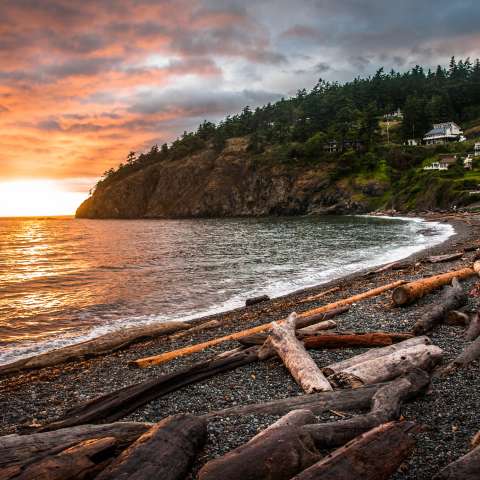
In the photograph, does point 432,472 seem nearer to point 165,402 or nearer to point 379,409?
point 379,409

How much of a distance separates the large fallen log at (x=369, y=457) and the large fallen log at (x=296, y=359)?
8.63ft

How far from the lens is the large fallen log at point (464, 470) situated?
174 inches

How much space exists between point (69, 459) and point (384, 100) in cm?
19478

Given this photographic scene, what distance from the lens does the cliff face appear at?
135m

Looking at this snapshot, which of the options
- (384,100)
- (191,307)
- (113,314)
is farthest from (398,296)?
(384,100)

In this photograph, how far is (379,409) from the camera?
21.1 feet

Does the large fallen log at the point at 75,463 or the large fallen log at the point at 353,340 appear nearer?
the large fallen log at the point at 75,463

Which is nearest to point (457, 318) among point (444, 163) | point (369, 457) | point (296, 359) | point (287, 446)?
point (296, 359)

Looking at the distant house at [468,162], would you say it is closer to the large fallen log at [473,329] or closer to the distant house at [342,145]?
the distant house at [342,145]

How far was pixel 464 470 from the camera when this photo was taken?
14.7 feet

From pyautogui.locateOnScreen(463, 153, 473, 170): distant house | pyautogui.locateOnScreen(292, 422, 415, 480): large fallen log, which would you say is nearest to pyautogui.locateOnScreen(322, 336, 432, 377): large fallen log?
pyautogui.locateOnScreen(292, 422, 415, 480): large fallen log

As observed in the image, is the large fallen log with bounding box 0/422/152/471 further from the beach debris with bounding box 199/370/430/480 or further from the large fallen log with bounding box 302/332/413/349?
the large fallen log with bounding box 302/332/413/349

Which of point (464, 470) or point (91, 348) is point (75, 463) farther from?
point (91, 348)

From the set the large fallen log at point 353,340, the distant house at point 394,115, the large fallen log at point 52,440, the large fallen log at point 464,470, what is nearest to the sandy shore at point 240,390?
the large fallen log at point 353,340
